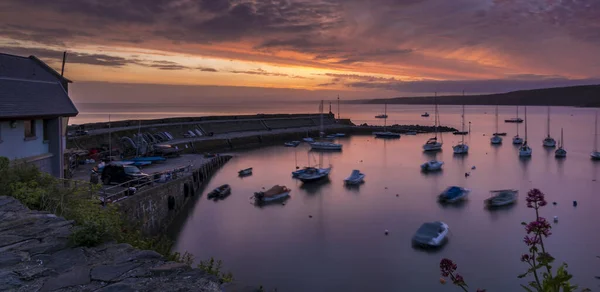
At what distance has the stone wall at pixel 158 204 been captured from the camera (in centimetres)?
1828

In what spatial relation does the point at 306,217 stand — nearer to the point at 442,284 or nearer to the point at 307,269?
the point at 307,269

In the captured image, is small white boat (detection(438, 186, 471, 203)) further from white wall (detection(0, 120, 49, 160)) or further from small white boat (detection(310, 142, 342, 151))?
small white boat (detection(310, 142, 342, 151))

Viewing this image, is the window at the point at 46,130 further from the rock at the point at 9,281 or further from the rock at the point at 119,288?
the rock at the point at 119,288

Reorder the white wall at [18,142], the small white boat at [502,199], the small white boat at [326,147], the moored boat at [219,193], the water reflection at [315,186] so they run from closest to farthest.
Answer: the white wall at [18,142], the small white boat at [502,199], the moored boat at [219,193], the water reflection at [315,186], the small white boat at [326,147]

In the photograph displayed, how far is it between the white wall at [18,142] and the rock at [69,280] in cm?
Answer: 1205

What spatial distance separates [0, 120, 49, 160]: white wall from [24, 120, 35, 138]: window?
130mm

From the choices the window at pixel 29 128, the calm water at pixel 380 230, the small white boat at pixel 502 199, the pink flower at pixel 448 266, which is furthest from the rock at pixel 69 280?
the small white boat at pixel 502 199

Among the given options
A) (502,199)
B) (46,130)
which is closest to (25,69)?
(46,130)

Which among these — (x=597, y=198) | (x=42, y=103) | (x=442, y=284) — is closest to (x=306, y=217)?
(x=442, y=284)

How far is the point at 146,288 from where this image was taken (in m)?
4.18

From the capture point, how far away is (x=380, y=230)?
928 inches

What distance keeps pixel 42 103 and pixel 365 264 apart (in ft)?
45.6

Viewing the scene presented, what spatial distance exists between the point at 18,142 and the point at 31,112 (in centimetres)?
114

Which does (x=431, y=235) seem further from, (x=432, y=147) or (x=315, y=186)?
(x=432, y=147)
